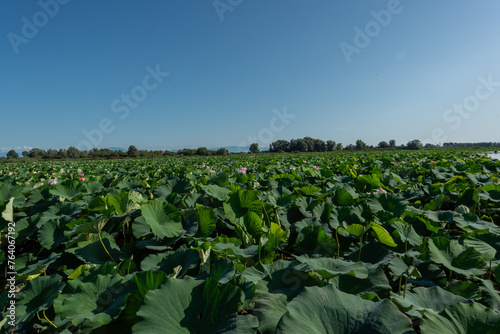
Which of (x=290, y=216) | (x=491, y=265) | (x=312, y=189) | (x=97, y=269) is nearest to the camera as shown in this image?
(x=97, y=269)

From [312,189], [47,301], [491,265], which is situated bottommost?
[47,301]

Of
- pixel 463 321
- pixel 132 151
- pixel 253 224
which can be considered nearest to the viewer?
pixel 463 321

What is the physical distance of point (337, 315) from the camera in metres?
0.58

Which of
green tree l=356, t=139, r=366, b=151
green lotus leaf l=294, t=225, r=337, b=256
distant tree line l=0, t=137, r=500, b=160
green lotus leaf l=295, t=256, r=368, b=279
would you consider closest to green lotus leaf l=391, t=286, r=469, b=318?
green lotus leaf l=295, t=256, r=368, b=279

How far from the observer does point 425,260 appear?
97 centimetres

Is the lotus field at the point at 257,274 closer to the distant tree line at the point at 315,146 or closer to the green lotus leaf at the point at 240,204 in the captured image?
the green lotus leaf at the point at 240,204

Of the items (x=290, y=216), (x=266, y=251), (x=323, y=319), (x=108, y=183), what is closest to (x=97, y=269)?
(x=266, y=251)

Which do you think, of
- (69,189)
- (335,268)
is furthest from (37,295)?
(69,189)

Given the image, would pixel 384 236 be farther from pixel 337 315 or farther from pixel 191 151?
pixel 191 151

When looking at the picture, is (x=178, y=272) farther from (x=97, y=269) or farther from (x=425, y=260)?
(x=425, y=260)

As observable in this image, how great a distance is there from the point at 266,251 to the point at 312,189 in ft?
3.90

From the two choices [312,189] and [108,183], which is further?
[108,183]

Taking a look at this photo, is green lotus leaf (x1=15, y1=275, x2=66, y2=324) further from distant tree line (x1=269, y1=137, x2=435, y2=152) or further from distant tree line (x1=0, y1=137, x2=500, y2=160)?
distant tree line (x1=269, y1=137, x2=435, y2=152)

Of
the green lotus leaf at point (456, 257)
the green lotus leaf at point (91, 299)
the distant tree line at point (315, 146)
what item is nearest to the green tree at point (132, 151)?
the distant tree line at point (315, 146)
